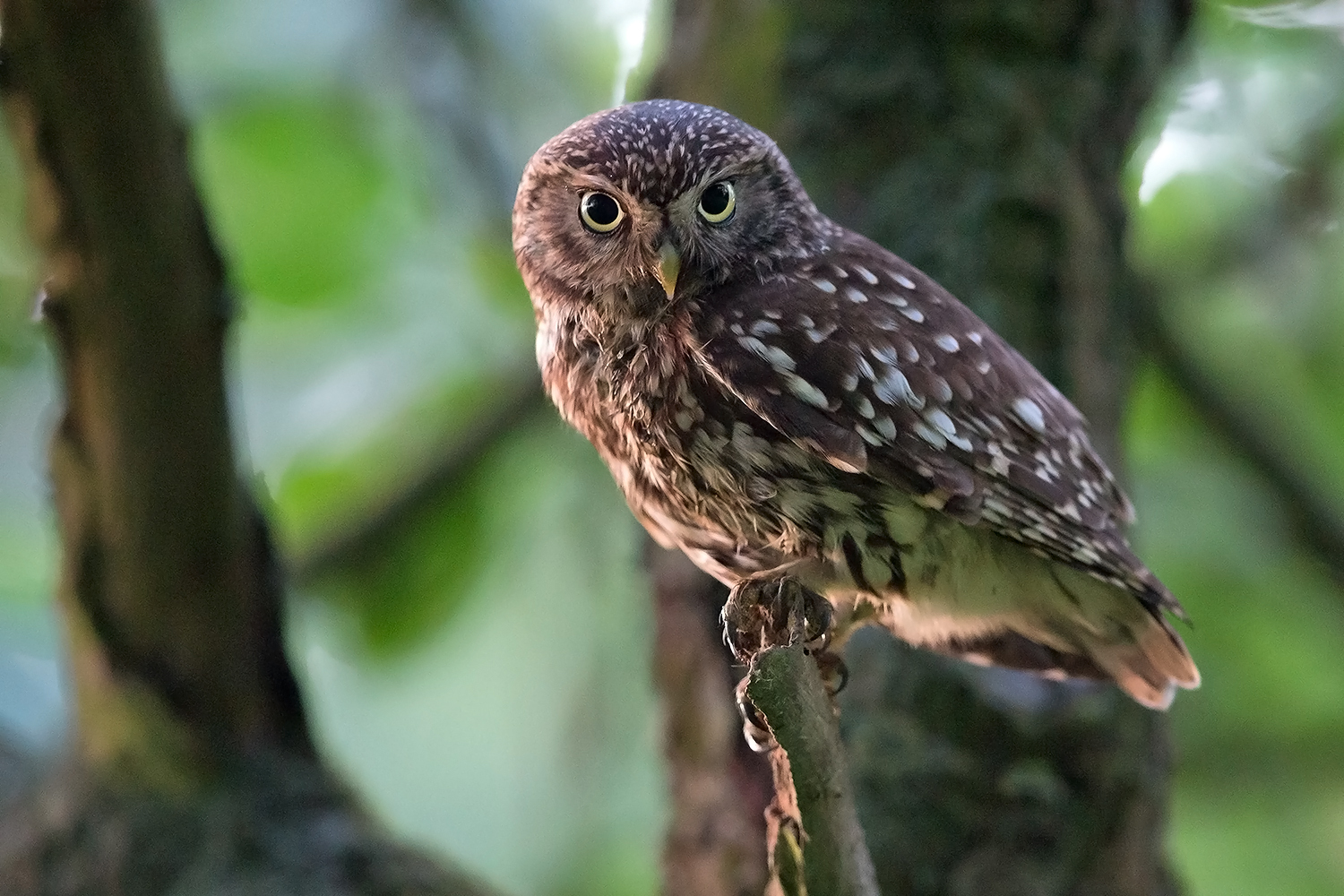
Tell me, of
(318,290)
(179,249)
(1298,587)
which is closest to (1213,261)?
(1298,587)

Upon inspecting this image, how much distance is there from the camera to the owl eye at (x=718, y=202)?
2131 mm

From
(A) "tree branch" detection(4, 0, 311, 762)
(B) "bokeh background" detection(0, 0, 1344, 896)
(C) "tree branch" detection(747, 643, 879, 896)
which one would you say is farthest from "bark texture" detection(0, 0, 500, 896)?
(C) "tree branch" detection(747, 643, 879, 896)

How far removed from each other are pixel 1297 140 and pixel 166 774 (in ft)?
11.2

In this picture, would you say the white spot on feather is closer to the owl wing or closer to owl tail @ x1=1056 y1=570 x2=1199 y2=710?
the owl wing

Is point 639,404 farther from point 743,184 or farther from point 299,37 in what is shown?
point 299,37

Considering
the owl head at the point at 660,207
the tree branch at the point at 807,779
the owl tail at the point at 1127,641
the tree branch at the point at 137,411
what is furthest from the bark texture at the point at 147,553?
the owl tail at the point at 1127,641

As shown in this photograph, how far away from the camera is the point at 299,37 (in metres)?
3.43

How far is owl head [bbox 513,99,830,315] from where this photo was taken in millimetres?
2074

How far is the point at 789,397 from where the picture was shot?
195 centimetres

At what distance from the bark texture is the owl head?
62 centimetres

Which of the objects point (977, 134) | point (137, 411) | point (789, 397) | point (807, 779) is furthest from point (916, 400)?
point (137, 411)

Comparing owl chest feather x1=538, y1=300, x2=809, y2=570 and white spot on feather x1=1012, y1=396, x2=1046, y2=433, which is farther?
white spot on feather x1=1012, y1=396, x2=1046, y2=433

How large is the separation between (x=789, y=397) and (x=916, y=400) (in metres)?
0.24

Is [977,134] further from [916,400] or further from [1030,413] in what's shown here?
[916,400]
